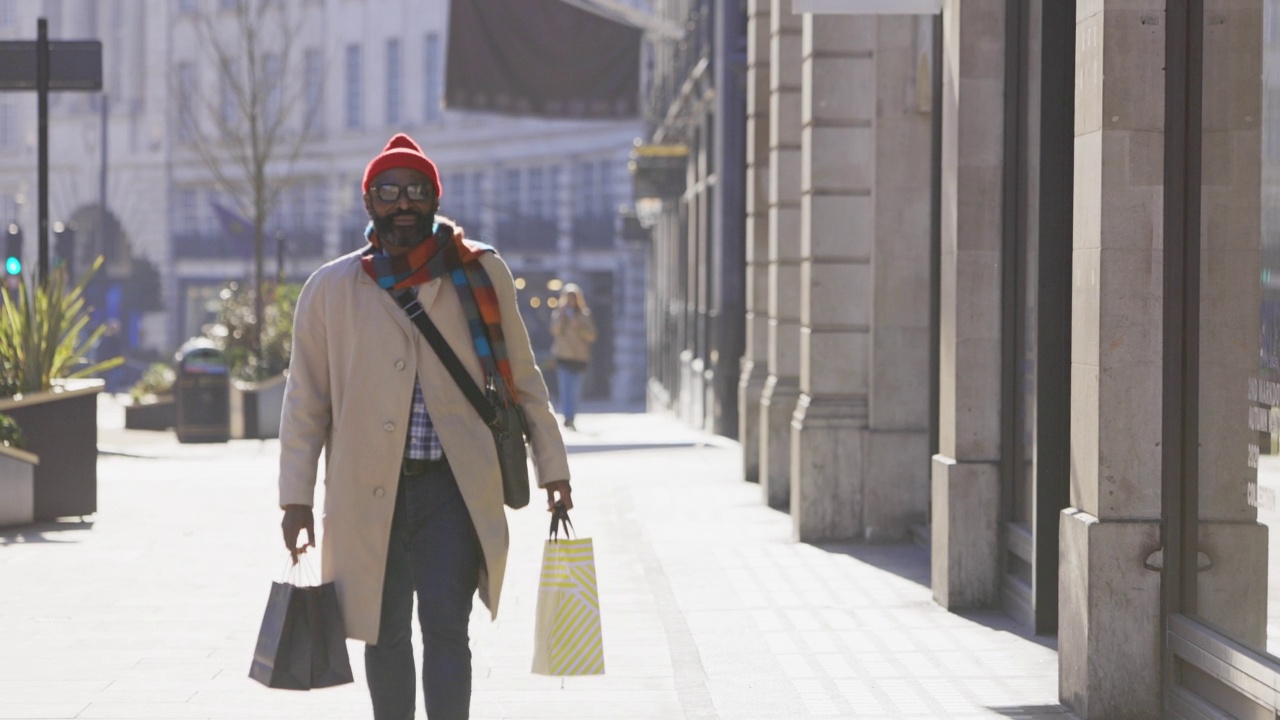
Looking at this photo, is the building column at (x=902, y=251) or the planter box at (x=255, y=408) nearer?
the building column at (x=902, y=251)

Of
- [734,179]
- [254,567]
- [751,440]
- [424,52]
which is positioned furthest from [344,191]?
[254,567]

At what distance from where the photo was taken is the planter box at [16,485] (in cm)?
1177

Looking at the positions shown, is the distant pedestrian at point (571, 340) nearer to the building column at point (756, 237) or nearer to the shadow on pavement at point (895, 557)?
the building column at point (756, 237)

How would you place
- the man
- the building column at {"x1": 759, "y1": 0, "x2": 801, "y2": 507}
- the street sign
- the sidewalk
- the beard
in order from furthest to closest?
the building column at {"x1": 759, "y1": 0, "x2": 801, "y2": 507}
the street sign
the sidewalk
the beard
the man

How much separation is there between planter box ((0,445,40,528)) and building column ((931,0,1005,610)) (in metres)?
5.79

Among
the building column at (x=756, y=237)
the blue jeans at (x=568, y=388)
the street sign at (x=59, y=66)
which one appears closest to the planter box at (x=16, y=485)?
the street sign at (x=59, y=66)

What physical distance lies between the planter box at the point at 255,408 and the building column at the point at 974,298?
17.1m

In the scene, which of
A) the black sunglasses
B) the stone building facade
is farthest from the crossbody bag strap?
the stone building facade

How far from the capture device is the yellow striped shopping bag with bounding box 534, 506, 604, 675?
5.19m

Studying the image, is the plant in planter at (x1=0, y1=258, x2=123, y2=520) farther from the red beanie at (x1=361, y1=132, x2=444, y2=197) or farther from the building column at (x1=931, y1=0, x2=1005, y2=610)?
the red beanie at (x1=361, y1=132, x2=444, y2=197)

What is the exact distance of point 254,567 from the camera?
10.3m

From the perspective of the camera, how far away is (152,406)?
28.0m

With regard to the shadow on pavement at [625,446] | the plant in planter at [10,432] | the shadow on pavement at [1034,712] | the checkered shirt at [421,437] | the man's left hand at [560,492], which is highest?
the checkered shirt at [421,437]

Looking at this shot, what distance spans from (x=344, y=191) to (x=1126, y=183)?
57210 mm
